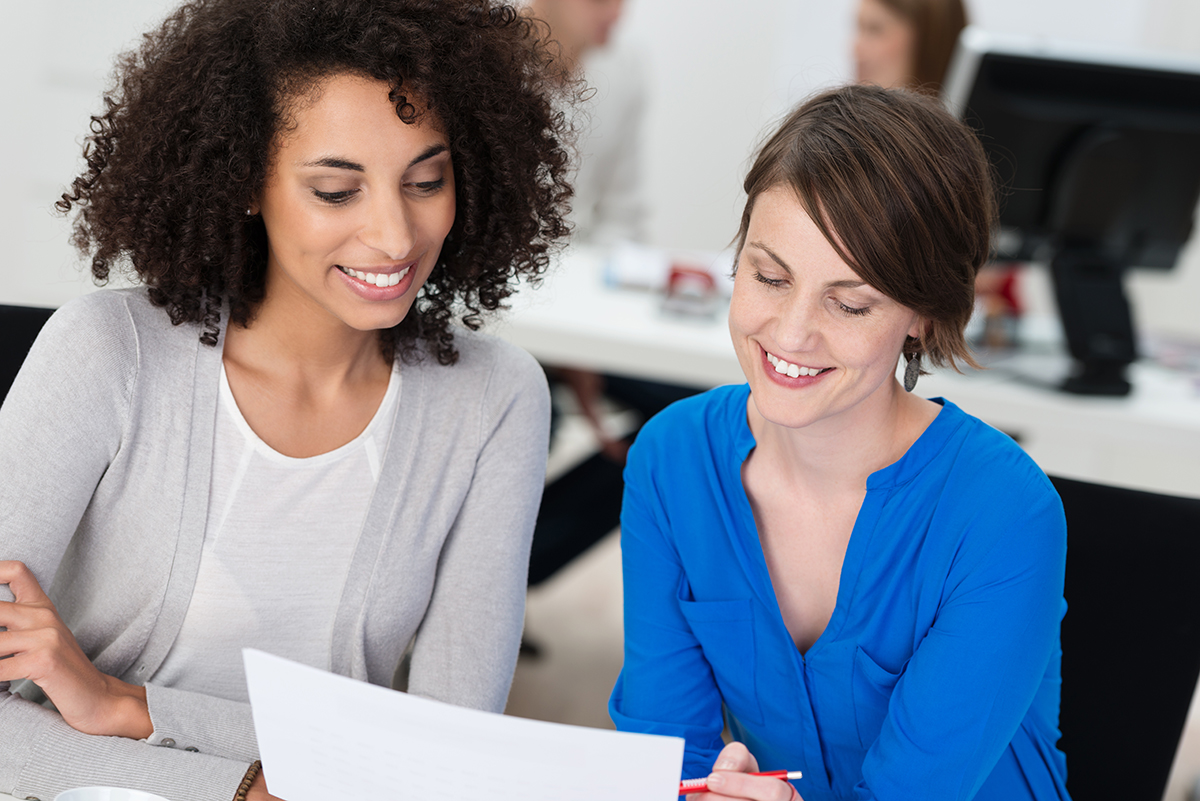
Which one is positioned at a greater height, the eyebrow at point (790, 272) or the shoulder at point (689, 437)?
the eyebrow at point (790, 272)

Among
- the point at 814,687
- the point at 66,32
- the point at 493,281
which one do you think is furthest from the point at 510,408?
the point at 66,32

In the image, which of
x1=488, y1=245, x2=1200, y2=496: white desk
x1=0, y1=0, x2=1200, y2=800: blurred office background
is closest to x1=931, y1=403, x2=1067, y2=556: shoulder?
x1=488, y1=245, x2=1200, y2=496: white desk

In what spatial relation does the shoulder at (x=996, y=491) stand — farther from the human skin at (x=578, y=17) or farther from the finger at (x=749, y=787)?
the human skin at (x=578, y=17)

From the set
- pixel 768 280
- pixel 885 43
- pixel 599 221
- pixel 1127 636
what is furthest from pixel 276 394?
pixel 599 221

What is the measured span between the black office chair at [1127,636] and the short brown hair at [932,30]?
5.94 ft

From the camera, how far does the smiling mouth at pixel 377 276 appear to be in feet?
3.78

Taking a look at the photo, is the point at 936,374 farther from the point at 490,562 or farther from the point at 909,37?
the point at 490,562

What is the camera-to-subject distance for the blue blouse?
102 centimetres

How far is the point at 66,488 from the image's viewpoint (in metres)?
1.08

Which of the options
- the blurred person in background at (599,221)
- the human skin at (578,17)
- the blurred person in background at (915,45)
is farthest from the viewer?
the human skin at (578,17)

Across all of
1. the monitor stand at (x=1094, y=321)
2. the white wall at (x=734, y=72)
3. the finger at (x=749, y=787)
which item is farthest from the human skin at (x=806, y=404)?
the white wall at (x=734, y=72)

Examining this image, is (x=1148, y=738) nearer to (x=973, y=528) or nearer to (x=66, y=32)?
(x=973, y=528)

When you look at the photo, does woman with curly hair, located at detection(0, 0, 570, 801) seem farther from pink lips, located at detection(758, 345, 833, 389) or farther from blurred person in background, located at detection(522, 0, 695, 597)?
blurred person in background, located at detection(522, 0, 695, 597)

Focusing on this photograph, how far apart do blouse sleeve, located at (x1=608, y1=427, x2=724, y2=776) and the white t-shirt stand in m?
0.32
